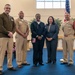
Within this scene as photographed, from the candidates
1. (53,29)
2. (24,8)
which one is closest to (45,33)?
(53,29)

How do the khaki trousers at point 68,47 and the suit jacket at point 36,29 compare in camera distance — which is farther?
the khaki trousers at point 68,47

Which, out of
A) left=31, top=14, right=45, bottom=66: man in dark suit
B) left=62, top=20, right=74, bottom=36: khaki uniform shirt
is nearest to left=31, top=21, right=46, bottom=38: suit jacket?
left=31, top=14, right=45, bottom=66: man in dark suit

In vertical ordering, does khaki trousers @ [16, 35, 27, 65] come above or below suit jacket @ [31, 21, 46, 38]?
below

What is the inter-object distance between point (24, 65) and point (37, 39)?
0.81 meters

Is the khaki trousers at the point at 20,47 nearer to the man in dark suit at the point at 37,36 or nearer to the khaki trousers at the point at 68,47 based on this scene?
the man in dark suit at the point at 37,36

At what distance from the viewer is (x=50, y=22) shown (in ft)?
18.2

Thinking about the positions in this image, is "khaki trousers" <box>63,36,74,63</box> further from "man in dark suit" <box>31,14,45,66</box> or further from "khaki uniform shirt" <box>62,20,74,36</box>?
"man in dark suit" <box>31,14,45,66</box>

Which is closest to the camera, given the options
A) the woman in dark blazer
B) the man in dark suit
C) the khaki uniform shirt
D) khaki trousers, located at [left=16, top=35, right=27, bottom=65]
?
khaki trousers, located at [left=16, top=35, right=27, bottom=65]

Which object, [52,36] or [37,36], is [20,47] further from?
A: [52,36]

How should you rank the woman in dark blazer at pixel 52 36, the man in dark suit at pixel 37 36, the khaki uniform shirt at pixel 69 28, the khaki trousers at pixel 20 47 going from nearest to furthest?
1. the khaki trousers at pixel 20 47
2. the man in dark suit at pixel 37 36
3. the khaki uniform shirt at pixel 69 28
4. the woman in dark blazer at pixel 52 36

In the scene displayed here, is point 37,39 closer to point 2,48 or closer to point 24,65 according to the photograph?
point 24,65

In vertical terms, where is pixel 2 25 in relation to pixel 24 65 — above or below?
→ above

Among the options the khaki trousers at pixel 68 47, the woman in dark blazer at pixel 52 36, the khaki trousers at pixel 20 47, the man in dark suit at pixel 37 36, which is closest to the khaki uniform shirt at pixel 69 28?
the khaki trousers at pixel 68 47

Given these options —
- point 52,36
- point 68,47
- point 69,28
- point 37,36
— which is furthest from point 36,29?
point 68,47
